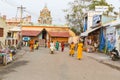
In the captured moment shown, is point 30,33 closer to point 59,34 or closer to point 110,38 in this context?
point 59,34

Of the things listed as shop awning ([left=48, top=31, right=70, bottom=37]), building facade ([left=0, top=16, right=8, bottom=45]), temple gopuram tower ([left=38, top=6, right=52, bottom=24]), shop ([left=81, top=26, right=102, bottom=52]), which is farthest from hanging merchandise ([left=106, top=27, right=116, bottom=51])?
temple gopuram tower ([left=38, top=6, right=52, bottom=24])

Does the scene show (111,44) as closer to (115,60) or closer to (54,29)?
(115,60)

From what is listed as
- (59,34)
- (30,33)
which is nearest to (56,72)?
(30,33)

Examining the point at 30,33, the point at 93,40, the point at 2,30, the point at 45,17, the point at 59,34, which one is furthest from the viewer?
the point at 45,17

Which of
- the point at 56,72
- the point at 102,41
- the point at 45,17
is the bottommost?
the point at 56,72

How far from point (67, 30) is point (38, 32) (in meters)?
6.65

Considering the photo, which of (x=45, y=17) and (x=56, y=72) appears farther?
(x=45, y=17)

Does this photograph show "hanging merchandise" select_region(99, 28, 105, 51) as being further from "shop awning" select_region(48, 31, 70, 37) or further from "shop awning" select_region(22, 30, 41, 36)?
"shop awning" select_region(22, 30, 41, 36)

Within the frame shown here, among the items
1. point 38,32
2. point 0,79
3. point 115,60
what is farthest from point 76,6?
point 0,79

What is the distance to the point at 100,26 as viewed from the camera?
42.0m

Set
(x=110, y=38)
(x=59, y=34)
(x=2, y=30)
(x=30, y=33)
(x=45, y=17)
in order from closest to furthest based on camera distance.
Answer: (x=110, y=38)
(x=2, y=30)
(x=30, y=33)
(x=59, y=34)
(x=45, y=17)

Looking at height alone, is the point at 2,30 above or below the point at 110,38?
above

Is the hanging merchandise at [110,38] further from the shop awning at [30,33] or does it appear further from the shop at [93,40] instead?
the shop awning at [30,33]

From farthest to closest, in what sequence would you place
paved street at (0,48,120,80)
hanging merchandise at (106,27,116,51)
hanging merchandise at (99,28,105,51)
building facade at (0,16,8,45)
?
hanging merchandise at (99,28,105,51) → building facade at (0,16,8,45) → hanging merchandise at (106,27,116,51) → paved street at (0,48,120,80)
